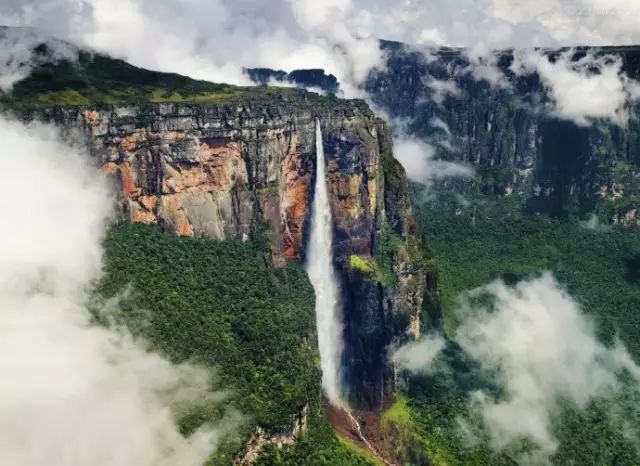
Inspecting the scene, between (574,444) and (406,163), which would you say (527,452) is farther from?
(406,163)

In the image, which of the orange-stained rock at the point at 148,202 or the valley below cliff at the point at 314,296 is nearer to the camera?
the valley below cliff at the point at 314,296

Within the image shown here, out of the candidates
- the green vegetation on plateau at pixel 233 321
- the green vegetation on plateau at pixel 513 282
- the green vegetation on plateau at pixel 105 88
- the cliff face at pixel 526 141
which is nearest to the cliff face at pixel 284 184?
the green vegetation on plateau at pixel 233 321

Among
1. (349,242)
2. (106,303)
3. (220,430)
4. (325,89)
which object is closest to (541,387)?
(349,242)

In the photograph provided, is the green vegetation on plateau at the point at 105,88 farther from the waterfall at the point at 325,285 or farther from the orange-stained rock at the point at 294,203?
the waterfall at the point at 325,285

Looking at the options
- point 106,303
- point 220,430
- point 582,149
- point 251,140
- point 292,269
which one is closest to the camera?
point 220,430

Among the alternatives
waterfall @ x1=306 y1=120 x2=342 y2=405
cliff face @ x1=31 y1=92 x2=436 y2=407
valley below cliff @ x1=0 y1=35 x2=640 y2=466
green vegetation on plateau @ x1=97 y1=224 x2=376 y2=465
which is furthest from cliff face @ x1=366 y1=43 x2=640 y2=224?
green vegetation on plateau @ x1=97 y1=224 x2=376 y2=465

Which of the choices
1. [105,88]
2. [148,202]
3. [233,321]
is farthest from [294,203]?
[105,88]
